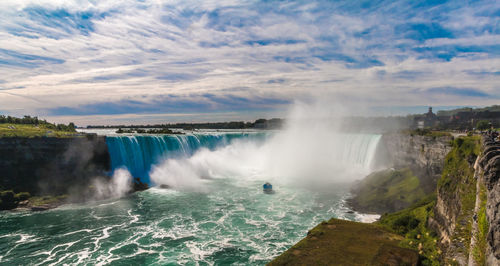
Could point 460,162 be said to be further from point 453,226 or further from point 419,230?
point 419,230

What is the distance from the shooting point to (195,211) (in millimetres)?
24297

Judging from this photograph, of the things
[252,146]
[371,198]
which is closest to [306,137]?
[252,146]

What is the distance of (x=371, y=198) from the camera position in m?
24.8

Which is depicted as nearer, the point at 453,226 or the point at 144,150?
the point at 453,226

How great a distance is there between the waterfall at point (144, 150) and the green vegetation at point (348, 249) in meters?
27.1

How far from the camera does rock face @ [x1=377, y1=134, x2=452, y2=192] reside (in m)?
22.3

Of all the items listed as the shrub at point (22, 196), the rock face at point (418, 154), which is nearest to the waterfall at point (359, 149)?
the rock face at point (418, 154)

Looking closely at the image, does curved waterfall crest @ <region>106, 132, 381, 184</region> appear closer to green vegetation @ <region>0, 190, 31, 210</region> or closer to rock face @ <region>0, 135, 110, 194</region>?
rock face @ <region>0, 135, 110, 194</region>

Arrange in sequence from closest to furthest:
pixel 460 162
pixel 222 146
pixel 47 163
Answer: pixel 460 162, pixel 47 163, pixel 222 146

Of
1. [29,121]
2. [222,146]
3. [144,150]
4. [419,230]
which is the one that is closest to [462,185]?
[419,230]

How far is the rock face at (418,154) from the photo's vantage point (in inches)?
878

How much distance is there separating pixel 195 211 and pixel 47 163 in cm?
1874

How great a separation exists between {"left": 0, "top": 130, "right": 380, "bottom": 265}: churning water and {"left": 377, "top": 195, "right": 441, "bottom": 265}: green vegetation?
16.3ft

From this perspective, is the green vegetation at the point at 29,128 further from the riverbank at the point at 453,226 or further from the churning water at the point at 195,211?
the riverbank at the point at 453,226
